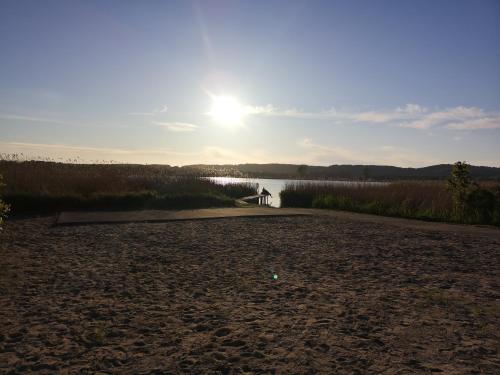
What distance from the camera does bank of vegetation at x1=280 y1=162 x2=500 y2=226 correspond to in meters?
13.6

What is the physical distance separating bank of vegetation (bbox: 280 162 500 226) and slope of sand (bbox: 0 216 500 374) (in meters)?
5.64

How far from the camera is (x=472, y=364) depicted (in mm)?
3178

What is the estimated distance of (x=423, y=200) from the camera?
52.1 feet

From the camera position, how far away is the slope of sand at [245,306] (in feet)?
10.7

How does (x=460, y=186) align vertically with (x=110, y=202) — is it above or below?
above

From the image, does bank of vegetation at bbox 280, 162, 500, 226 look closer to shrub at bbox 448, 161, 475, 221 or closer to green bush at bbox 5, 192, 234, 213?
shrub at bbox 448, 161, 475, 221

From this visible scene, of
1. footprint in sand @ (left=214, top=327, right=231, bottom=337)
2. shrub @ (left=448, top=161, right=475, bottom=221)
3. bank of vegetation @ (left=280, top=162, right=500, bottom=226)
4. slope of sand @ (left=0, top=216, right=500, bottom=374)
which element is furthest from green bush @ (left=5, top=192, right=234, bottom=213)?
footprint in sand @ (left=214, top=327, right=231, bottom=337)

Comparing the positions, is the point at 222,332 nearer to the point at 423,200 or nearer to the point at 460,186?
the point at 460,186

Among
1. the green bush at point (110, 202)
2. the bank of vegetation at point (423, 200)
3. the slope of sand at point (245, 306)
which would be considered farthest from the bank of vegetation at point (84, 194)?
the slope of sand at point (245, 306)

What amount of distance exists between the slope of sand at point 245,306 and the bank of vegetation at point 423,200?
18.5 feet

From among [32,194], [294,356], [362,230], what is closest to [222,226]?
[362,230]

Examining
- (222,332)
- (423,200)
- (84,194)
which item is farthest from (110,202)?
(222,332)

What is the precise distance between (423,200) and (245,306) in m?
13.0

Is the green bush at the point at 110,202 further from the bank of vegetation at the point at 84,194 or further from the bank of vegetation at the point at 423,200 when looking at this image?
the bank of vegetation at the point at 423,200
